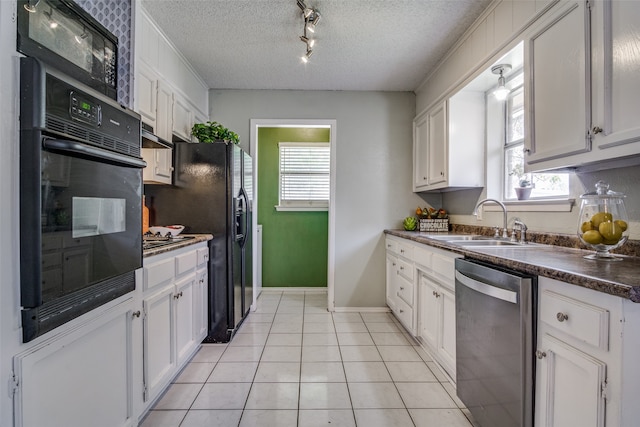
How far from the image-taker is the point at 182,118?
112 inches

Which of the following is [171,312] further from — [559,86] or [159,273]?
[559,86]

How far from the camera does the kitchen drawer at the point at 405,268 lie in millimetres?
2682

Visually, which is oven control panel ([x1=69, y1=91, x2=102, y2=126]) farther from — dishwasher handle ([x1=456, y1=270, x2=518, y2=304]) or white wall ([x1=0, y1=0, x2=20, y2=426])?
dishwasher handle ([x1=456, y1=270, x2=518, y2=304])

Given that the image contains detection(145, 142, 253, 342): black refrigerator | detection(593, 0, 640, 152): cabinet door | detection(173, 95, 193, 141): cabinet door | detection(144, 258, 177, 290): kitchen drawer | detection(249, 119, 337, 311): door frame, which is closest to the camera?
detection(593, 0, 640, 152): cabinet door

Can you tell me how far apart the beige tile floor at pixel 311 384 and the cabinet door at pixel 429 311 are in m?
0.19

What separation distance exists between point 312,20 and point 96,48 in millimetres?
1425

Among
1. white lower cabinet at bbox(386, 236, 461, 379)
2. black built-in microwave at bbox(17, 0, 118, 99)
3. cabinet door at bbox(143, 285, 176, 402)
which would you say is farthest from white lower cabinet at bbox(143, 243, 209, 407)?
white lower cabinet at bbox(386, 236, 461, 379)

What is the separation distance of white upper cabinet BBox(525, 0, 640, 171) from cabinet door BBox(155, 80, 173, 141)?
2462 mm

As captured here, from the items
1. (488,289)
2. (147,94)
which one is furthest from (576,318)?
(147,94)

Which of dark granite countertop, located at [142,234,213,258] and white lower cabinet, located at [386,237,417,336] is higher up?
dark granite countertop, located at [142,234,213,258]

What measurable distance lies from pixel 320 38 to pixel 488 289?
2.18 metres

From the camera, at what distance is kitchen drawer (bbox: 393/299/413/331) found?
267cm

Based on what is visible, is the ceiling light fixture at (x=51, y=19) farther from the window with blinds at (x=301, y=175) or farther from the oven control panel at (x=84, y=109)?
the window with blinds at (x=301, y=175)

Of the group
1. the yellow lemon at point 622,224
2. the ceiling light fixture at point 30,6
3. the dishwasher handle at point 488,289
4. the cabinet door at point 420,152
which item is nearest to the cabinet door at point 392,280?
the cabinet door at point 420,152
